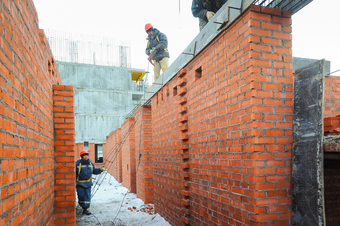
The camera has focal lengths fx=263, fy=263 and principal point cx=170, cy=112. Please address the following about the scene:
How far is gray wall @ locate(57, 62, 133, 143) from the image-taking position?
2862 centimetres

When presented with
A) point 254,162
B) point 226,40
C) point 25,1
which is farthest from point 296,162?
point 25,1

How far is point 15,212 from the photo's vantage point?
6.01ft

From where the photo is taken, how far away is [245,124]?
9.29 ft

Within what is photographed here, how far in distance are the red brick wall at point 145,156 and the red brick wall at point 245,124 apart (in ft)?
13.1

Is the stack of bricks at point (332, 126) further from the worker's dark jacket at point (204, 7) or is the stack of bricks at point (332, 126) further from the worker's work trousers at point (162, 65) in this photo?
the worker's work trousers at point (162, 65)

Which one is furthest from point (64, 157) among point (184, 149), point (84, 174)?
point (84, 174)

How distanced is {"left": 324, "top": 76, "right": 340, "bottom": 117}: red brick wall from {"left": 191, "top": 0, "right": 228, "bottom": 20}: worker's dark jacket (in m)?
2.47

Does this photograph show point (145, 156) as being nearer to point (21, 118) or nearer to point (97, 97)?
point (21, 118)

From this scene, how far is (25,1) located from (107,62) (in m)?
31.4

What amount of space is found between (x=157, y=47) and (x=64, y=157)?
4220 millimetres

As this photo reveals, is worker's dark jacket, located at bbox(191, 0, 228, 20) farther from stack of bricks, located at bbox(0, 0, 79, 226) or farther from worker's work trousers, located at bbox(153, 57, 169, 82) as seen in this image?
stack of bricks, located at bbox(0, 0, 79, 226)

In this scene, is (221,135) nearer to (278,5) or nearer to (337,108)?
(278,5)

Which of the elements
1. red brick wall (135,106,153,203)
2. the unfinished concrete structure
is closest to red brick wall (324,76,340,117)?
the unfinished concrete structure

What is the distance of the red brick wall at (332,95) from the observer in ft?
15.7
